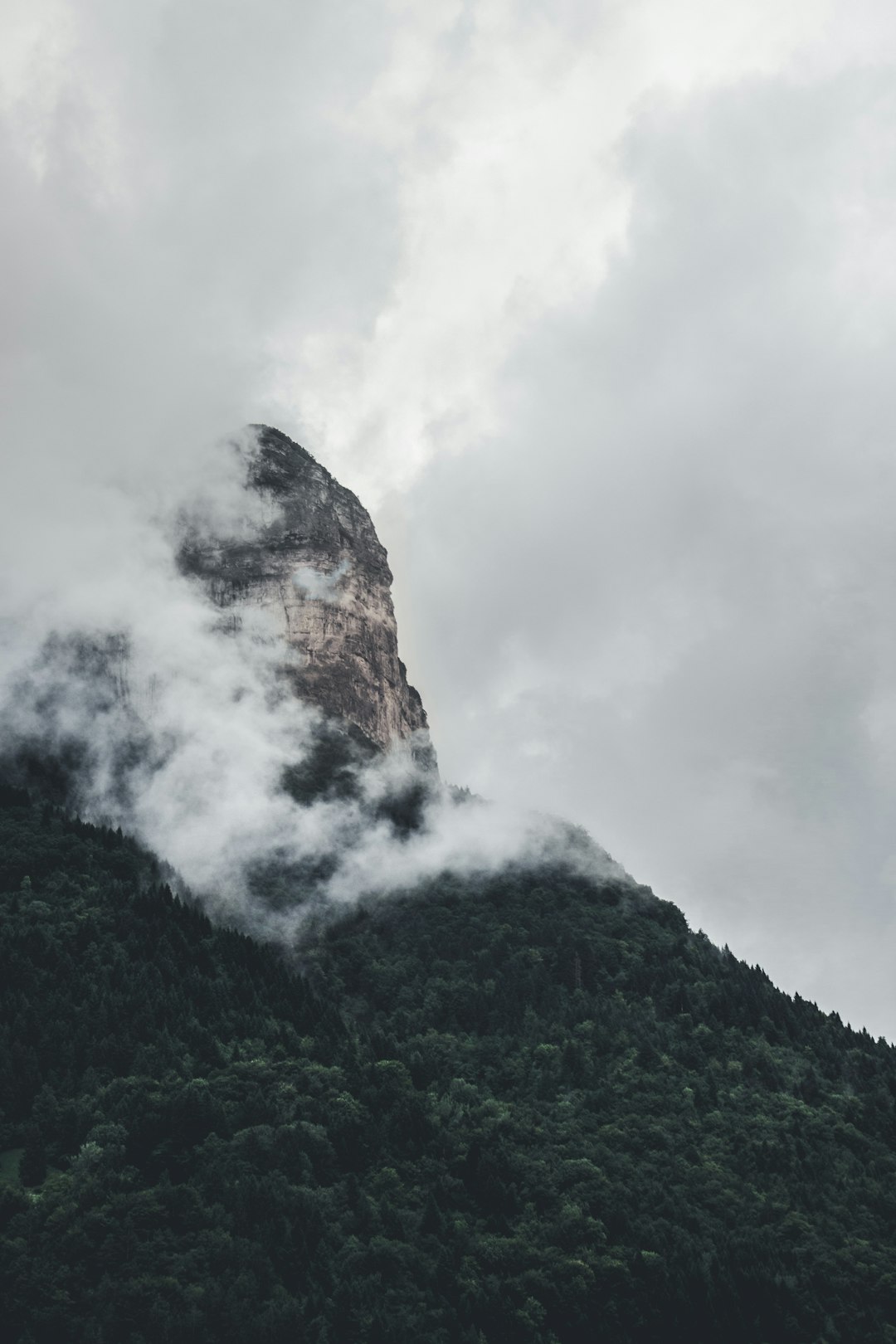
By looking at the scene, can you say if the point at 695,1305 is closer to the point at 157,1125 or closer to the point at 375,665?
the point at 157,1125

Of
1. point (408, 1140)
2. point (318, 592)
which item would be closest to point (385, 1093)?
point (408, 1140)

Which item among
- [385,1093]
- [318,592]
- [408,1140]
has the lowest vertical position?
[408,1140]

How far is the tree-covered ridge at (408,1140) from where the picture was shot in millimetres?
75000

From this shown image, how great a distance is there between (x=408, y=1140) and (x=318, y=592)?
104m

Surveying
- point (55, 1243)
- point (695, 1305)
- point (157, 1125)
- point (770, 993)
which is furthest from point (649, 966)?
point (55, 1243)

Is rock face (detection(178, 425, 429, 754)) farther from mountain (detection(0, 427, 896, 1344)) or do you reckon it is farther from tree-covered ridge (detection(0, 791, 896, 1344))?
tree-covered ridge (detection(0, 791, 896, 1344))

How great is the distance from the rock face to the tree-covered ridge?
54.1m

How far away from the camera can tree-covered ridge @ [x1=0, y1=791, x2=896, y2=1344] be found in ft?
246

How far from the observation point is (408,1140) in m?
93.1

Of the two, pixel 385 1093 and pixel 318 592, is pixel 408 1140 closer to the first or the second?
pixel 385 1093

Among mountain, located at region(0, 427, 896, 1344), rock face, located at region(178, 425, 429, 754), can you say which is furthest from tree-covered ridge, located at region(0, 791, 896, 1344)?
rock face, located at region(178, 425, 429, 754)

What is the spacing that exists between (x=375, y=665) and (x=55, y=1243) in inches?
4743

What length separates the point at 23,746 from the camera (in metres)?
155

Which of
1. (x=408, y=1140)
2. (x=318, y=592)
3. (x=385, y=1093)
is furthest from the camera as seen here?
(x=318, y=592)
